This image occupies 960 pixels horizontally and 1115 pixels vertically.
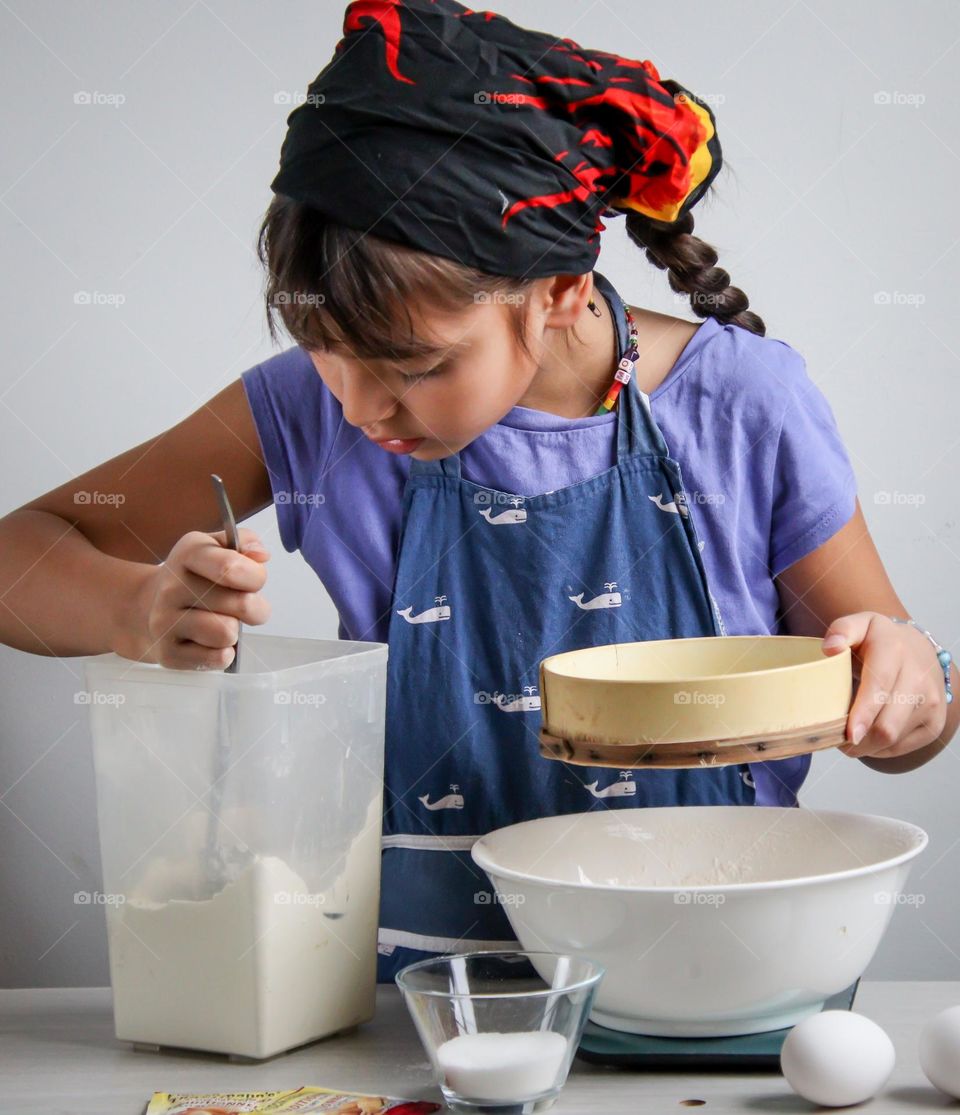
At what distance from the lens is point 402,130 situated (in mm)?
778

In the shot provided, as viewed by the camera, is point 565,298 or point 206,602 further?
point 565,298

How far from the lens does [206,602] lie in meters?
0.74

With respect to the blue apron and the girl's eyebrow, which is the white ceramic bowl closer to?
the blue apron

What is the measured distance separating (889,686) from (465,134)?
0.43 metres

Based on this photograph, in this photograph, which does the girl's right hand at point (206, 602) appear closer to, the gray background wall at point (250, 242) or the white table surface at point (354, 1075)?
the white table surface at point (354, 1075)

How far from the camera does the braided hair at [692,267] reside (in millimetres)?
991

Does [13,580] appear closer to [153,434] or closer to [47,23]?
[153,434]

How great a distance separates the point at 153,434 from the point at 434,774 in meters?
0.55

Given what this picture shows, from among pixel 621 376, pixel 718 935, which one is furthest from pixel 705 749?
pixel 621 376

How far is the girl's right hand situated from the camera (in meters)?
0.73

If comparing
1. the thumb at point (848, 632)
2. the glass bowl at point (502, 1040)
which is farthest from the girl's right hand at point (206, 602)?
Result: the thumb at point (848, 632)

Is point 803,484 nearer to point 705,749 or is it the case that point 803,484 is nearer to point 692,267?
point 692,267

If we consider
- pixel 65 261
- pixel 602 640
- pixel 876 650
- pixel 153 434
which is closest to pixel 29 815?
pixel 153 434

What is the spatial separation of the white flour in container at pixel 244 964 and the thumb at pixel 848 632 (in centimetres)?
31
